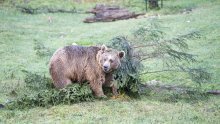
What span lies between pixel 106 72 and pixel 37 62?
17.7 ft

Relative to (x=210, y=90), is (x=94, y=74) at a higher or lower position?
higher

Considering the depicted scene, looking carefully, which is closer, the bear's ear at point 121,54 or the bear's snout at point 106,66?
the bear's snout at point 106,66

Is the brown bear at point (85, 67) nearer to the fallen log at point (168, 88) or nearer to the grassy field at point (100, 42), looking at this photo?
the grassy field at point (100, 42)

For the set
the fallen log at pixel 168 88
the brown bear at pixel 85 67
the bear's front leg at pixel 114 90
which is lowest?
the fallen log at pixel 168 88

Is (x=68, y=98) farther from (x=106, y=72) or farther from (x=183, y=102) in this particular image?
(x=183, y=102)

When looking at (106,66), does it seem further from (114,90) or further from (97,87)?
(114,90)

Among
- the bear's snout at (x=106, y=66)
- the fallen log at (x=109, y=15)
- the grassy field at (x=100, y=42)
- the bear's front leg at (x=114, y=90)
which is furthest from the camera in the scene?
the fallen log at (x=109, y=15)

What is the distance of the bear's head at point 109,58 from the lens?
10.0 m

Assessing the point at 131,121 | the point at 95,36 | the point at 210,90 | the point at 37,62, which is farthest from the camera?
the point at 95,36

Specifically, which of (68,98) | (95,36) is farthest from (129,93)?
(95,36)

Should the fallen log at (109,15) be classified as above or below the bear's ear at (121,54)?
below

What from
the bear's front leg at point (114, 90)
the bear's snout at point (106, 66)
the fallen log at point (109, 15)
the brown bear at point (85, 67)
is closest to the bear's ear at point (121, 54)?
the brown bear at point (85, 67)

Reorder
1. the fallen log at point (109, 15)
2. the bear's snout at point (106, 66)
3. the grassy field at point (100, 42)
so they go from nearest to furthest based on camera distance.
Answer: the grassy field at point (100, 42), the bear's snout at point (106, 66), the fallen log at point (109, 15)

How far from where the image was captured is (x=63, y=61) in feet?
33.9
